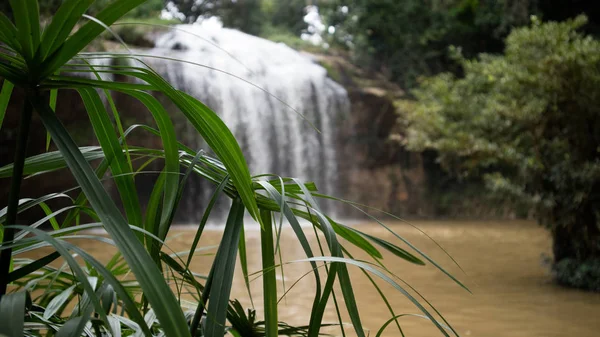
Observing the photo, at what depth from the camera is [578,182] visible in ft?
20.1

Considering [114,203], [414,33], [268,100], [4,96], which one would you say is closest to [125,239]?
[114,203]

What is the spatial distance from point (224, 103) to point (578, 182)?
31.8 ft

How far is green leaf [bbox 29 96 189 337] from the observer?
32.8 inches

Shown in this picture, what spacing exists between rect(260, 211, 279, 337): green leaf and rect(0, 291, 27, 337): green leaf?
1.48 ft

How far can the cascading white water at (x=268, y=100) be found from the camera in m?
14.5

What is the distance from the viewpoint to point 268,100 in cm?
1507

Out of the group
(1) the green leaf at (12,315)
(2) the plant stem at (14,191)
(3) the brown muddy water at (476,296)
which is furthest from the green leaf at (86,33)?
(3) the brown muddy water at (476,296)

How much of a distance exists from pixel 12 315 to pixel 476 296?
18.2ft

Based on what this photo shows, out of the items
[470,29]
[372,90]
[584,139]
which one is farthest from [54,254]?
[470,29]

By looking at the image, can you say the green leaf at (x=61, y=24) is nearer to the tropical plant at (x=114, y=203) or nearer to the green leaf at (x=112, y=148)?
the tropical plant at (x=114, y=203)

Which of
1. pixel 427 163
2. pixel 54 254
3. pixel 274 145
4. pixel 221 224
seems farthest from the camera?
pixel 427 163

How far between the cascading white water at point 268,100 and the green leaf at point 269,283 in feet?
42.8

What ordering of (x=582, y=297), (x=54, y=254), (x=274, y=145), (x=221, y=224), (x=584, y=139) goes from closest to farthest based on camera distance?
(x=54, y=254) < (x=582, y=297) < (x=584, y=139) < (x=221, y=224) < (x=274, y=145)

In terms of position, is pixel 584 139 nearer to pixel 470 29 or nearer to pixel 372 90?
pixel 372 90
